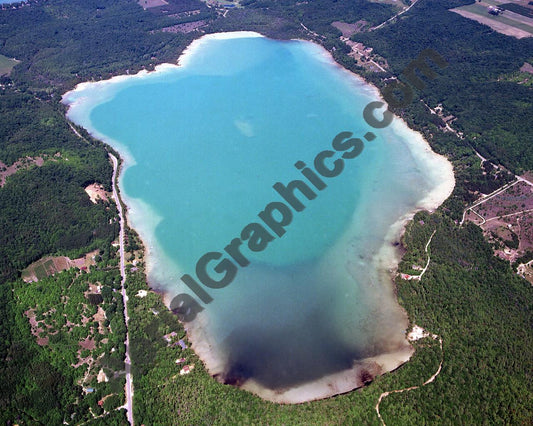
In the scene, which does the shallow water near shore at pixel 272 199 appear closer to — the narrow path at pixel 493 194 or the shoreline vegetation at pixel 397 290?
the shoreline vegetation at pixel 397 290

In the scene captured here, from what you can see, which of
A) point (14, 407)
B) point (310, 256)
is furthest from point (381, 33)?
point (14, 407)

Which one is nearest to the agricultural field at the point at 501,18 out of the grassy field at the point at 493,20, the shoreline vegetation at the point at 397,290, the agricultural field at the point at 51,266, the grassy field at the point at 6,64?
the grassy field at the point at 493,20

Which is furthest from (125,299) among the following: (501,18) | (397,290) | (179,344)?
(501,18)

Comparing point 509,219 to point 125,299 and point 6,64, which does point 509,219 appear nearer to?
point 125,299

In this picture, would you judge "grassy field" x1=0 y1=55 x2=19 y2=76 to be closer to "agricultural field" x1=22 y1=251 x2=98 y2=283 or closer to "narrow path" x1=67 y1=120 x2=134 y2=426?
"narrow path" x1=67 y1=120 x2=134 y2=426

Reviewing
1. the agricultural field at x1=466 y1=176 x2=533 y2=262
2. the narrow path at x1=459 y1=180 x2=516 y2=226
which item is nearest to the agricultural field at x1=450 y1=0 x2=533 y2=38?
the narrow path at x1=459 y1=180 x2=516 y2=226

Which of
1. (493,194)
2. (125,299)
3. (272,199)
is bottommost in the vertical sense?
(493,194)

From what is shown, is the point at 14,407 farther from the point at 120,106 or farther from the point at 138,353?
the point at 120,106
